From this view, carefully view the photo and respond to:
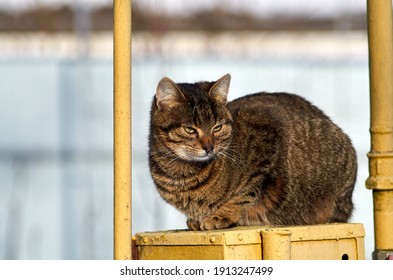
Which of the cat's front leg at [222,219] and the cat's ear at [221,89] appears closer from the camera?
the cat's front leg at [222,219]

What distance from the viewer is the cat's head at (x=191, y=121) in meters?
3.75

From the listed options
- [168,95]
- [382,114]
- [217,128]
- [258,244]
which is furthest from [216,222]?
[382,114]

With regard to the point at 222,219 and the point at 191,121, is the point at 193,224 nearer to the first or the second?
the point at 222,219

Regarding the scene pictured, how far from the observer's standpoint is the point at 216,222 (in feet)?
12.0

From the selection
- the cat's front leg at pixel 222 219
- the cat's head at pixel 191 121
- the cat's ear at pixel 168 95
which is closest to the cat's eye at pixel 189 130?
the cat's head at pixel 191 121

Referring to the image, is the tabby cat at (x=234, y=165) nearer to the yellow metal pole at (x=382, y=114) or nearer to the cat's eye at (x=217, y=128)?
the cat's eye at (x=217, y=128)

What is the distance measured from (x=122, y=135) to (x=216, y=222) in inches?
39.1

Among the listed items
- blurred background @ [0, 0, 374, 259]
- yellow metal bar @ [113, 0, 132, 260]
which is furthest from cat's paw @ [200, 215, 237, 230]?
blurred background @ [0, 0, 374, 259]

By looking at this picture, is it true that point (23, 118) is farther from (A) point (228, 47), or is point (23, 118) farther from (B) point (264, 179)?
(B) point (264, 179)

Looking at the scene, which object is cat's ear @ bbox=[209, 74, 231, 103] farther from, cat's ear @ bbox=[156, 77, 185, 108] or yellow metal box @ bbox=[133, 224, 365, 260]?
yellow metal box @ bbox=[133, 224, 365, 260]

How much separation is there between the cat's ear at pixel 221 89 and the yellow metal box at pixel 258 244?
0.89 m

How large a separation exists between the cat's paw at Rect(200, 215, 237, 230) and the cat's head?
0.81ft

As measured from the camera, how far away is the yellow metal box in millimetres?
2928

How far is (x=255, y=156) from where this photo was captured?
390cm
